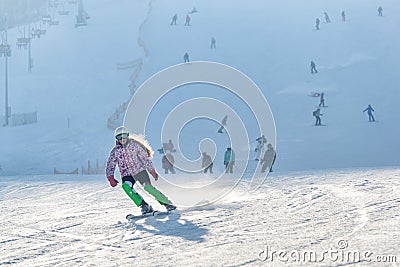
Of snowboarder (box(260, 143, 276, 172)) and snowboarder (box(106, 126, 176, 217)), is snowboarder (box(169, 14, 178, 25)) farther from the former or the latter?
snowboarder (box(106, 126, 176, 217))

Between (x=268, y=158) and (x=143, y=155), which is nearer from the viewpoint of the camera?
(x=143, y=155)

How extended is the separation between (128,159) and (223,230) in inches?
79.1

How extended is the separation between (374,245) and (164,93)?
2629cm

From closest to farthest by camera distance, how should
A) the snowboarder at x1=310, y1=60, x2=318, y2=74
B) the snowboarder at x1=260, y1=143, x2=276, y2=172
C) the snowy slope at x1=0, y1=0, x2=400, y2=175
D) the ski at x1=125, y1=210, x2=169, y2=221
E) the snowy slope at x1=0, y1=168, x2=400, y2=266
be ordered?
the snowy slope at x1=0, y1=168, x2=400, y2=266 < the ski at x1=125, y1=210, x2=169, y2=221 < the snowboarder at x1=260, y1=143, x2=276, y2=172 < the snowy slope at x1=0, y1=0, x2=400, y2=175 < the snowboarder at x1=310, y1=60, x2=318, y2=74

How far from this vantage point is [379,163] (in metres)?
18.5

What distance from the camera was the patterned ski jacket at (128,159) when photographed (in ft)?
27.0

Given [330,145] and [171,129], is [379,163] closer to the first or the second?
[330,145]

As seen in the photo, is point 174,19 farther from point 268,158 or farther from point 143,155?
point 143,155
